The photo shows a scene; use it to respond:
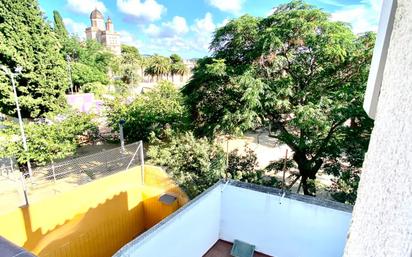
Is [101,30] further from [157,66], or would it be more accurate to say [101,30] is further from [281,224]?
[281,224]

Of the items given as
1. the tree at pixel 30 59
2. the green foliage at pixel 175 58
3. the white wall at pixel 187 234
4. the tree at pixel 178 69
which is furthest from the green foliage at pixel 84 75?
the white wall at pixel 187 234

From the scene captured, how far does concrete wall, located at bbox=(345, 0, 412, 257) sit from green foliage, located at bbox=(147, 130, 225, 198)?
253 inches

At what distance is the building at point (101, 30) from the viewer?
65.5m

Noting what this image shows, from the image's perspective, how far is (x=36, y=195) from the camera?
7.27 m

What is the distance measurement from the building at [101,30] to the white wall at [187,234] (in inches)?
2610

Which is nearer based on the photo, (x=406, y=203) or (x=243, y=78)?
(x=406, y=203)

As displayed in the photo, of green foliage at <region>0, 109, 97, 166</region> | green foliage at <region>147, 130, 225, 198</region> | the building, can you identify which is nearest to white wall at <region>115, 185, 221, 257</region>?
green foliage at <region>147, 130, 225, 198</region>

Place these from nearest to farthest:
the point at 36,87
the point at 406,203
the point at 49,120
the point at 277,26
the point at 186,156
A: the point at 406,203 < the point at 277,26 < the point at 186,156 < the point at 36,87 < the point at 49,120

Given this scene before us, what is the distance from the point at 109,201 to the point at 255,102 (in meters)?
4.95

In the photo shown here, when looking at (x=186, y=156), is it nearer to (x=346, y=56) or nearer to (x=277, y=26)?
(x=277, y=26)

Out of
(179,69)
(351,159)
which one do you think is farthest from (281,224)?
(179,69)

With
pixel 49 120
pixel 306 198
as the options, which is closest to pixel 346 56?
pixel 306 198

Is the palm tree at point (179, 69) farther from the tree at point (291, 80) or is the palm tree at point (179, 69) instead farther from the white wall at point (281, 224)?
the white wall at point (281, 224)

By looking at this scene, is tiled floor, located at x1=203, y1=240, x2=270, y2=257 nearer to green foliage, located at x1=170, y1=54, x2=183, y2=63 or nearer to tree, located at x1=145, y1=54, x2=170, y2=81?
tree, located at x1=145, y1=54, x2=170, y2=81
